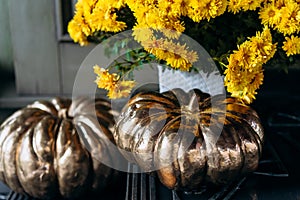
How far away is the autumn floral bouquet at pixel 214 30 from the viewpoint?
2.04ft

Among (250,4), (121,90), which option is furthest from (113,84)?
(250,4)

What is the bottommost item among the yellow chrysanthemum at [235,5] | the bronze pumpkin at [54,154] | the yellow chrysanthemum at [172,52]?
the bronze pumpkin at [54,154]

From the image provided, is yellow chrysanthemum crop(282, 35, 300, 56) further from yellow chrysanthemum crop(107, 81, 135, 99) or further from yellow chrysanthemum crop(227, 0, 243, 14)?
yellow chrysanthemum crop(107, 81, 135, 99)

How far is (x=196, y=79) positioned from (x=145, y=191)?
0.82 ft

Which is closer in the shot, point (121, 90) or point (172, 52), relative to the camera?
point (172, 52)

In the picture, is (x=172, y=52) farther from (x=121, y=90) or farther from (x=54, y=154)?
(x=54, y=154)

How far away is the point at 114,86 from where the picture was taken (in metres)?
0.72

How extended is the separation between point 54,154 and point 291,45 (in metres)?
0.42

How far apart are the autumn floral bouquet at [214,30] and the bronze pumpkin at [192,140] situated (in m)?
0.05

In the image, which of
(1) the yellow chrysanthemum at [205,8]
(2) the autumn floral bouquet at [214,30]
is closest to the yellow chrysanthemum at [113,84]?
(2) the autumn floral bouquet at [214,30]

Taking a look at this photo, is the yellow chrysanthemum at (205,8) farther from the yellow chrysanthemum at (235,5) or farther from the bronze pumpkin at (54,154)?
the bronze pumpkin at (54,154)

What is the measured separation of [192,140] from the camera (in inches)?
24.9

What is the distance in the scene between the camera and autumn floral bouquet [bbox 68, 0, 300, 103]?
62cm

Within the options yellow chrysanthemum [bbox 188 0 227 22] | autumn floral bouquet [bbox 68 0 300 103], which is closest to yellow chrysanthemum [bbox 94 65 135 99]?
autumn floral bouquet [bbox 68 0 300 103]
